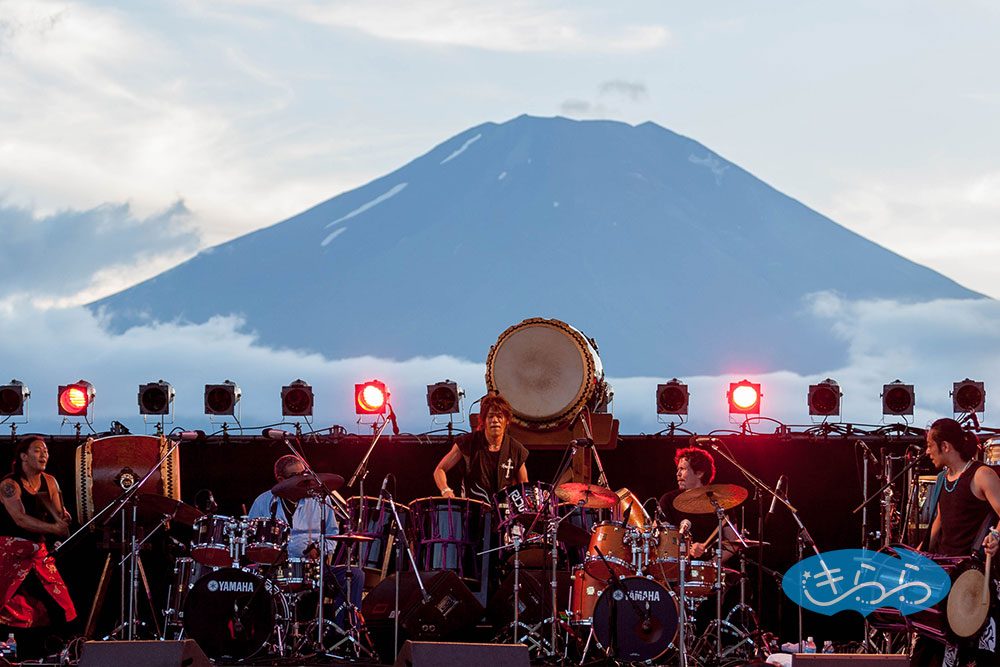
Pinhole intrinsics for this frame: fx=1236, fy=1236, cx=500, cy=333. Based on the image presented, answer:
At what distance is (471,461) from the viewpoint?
858cm

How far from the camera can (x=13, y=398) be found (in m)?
10.7

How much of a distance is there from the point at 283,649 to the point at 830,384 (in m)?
5.03

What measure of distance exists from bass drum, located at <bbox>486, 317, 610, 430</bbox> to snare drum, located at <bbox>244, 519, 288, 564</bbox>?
7.95 ft

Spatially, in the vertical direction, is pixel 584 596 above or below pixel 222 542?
below

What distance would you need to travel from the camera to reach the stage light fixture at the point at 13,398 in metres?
10.7

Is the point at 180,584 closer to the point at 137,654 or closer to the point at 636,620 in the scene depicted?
the point at 636,620

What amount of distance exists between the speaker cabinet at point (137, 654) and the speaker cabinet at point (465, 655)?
985 millimetres

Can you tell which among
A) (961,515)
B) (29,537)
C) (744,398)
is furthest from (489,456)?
(961,515)

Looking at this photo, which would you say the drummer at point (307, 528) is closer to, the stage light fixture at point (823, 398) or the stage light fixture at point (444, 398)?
the stage light fixture at point (444, 398)

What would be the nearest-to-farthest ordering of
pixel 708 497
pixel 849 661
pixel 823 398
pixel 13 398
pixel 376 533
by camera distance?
pixel 849 661 < pixel 708 497 < pixel 376 533 < pixel 823 398 < pixel 13 398

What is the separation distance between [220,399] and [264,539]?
3054 millimetres

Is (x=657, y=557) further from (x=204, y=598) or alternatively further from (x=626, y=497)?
(x=204, y=598)

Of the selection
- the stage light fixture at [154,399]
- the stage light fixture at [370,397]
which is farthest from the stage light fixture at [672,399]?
the stage light fixture at [154,399]

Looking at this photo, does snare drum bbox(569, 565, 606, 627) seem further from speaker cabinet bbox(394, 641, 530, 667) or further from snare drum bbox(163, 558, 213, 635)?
speaker cabinet bbox(394, 641, 530, 667)
